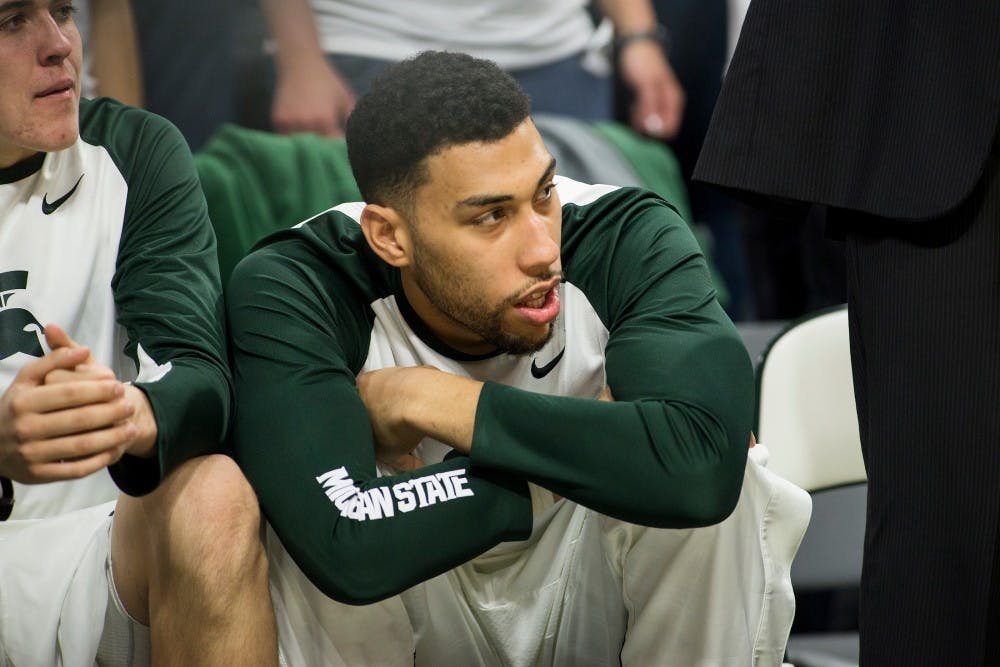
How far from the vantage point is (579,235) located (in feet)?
6.42

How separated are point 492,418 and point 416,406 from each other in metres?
0.12

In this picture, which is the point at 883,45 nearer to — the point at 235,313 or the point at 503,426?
the point at 503,426

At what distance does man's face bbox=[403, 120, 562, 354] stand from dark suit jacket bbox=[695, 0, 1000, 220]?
27 centimetres

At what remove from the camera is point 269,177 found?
3.05 metres

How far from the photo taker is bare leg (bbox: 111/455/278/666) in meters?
1.56

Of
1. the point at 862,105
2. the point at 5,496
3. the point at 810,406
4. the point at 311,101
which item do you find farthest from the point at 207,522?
the point at 311,101

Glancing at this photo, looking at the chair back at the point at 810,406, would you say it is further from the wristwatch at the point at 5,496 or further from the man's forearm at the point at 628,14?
the wristwatch at the point at 5,496

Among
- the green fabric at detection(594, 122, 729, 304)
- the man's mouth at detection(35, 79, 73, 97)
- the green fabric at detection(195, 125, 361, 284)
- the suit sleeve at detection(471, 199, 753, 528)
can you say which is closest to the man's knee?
the suit sleeve at detection(471, 199, 753, 528)

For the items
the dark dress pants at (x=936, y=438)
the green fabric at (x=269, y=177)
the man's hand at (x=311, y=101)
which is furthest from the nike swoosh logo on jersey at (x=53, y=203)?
the dark dress pants at (x=936, y=438)

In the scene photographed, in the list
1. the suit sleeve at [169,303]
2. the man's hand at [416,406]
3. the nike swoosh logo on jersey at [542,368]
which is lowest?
the nike swoosh logo on jersey at [542,368]

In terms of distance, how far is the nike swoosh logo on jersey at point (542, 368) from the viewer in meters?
1.94

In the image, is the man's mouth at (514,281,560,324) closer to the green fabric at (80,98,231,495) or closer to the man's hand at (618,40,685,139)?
the green fabric at (80,98,231,495)

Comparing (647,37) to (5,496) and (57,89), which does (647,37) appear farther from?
(5,496)

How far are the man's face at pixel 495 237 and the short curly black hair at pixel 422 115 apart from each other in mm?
24
